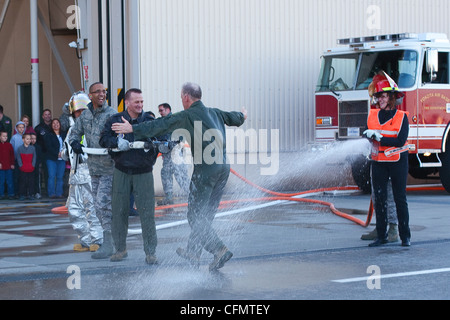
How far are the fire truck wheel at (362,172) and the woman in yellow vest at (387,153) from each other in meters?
7.30

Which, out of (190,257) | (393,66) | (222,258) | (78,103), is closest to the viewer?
(222,258)

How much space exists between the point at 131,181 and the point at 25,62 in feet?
52.0

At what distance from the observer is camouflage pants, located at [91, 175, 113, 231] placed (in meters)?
9.67

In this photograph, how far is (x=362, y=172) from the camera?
18062 mm

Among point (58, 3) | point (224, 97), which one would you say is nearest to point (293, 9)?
point (224, 97)

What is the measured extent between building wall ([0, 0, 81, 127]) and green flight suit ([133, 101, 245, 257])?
14.4m

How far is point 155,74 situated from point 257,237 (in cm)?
771

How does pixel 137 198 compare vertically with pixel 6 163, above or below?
above

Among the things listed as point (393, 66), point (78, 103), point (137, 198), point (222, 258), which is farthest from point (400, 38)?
point (222, 258)

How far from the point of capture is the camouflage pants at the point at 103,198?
9672 millimetres

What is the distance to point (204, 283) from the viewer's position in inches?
316

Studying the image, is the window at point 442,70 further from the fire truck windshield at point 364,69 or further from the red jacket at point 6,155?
the red jacket at point 6,155

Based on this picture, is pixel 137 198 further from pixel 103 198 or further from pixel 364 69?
pixel 364 69

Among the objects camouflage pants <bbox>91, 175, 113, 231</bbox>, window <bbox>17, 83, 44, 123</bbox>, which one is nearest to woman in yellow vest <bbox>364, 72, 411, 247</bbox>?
camouflage pants <bbox>91, 175, 113, 231</bbox>
